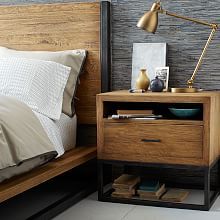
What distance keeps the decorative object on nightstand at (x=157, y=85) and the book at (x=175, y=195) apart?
63cm

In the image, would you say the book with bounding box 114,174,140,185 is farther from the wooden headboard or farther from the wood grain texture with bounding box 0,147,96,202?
the wooden headboard

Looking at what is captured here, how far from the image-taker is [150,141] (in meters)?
3.02

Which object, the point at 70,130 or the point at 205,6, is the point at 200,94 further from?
the point at 70,130

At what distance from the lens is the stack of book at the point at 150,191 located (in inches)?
122

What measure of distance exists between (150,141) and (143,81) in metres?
0.43

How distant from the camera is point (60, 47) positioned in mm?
3613

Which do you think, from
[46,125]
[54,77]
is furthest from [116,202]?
[54,77]

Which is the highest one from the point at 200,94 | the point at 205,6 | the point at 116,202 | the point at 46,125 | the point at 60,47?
the point at 205,6

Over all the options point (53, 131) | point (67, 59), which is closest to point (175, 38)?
point (67, 59)

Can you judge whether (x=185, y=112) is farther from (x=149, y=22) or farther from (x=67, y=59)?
(x=67, y=59)

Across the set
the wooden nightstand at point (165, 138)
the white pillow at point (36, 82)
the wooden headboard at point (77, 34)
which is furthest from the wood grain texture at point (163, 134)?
the wooden headboard at point (77, 34)

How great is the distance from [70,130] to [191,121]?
81 centimetres

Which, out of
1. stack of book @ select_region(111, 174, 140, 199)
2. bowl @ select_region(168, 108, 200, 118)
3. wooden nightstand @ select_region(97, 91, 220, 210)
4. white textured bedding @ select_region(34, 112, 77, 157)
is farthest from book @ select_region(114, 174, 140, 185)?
bowl @ select_region(168, 108, 200, 118)

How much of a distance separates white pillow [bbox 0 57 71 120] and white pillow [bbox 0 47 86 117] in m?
0.08
